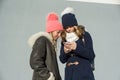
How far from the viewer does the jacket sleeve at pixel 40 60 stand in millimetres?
1775

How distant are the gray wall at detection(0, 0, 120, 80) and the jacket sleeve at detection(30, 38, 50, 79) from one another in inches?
33.4

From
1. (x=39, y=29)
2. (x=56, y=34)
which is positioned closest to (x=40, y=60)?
(x=56, y=34)

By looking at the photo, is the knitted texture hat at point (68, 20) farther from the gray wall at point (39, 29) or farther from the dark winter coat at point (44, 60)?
the gray wall at point (39, 29)

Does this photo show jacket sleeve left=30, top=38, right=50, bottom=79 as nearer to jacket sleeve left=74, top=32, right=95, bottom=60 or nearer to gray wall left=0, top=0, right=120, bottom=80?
jacket sleeve left=74, top=32, right=95, bottom=60

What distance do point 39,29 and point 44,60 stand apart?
93cm

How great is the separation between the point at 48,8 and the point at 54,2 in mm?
83

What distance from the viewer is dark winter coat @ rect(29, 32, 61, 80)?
1.78 m

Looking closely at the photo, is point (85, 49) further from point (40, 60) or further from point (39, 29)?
point (39, 29)

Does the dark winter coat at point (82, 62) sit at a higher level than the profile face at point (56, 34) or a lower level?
lower

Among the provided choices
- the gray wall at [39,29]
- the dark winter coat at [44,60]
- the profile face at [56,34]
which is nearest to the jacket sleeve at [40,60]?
the dark winter coat at [44,60]
